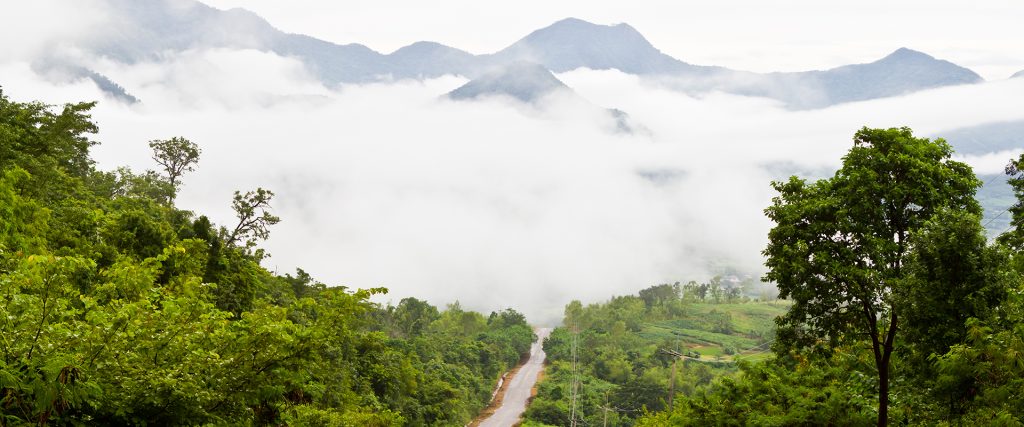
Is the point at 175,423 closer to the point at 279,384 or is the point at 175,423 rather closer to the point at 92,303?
the point at 279,384

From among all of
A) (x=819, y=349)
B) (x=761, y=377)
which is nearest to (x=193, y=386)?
(x=819, y=349)

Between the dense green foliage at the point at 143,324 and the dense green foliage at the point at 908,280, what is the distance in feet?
32.8

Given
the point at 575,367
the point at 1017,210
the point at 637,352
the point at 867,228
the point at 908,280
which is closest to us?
the point at 908,280

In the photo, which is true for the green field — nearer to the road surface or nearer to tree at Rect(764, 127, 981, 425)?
the road surface

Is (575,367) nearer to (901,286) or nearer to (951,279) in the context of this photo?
(901,286)

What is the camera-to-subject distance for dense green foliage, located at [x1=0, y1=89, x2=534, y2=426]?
9586mm

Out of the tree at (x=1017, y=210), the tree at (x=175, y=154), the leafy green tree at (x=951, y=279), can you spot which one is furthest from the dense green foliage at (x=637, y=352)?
the tree at (x=175, y=154)

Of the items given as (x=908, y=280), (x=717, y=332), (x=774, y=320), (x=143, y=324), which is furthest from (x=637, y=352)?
(x=143, y=324)

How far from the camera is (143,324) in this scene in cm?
1161

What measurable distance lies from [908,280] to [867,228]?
1.84 metres

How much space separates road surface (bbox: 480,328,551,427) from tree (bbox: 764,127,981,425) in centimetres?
7490

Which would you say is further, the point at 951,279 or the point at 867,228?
the point at 867,228

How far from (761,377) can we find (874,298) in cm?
1161

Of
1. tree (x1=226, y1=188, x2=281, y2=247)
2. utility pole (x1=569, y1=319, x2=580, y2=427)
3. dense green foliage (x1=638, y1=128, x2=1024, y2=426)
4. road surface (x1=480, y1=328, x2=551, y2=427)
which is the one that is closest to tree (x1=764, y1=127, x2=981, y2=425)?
dense green foliage (x1=638, y1=128, x2=1024, y2=426)
